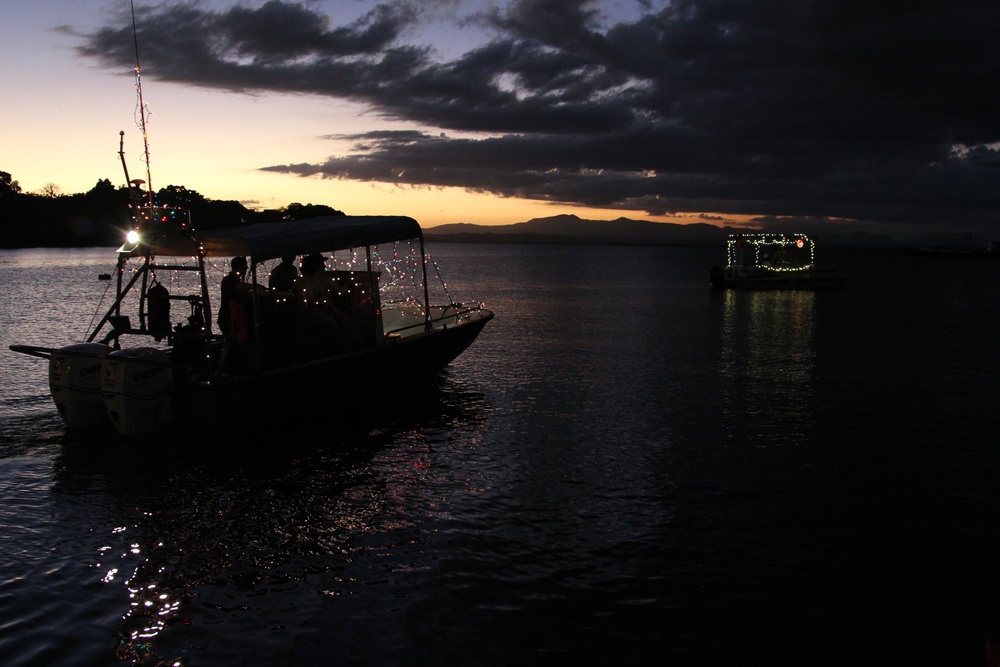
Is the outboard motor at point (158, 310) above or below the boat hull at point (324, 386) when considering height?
above

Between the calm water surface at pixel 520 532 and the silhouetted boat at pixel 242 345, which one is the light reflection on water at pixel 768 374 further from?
the silhouetted boat at pixel 242 345

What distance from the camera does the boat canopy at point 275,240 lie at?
Answer: 12.3 metres

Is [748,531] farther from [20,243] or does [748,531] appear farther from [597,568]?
[20,243]

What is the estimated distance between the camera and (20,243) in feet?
536

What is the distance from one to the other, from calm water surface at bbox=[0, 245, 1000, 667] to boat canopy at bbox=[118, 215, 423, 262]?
2.98m

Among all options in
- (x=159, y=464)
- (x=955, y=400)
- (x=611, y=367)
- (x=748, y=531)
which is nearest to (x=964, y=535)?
(x=748, y=531)

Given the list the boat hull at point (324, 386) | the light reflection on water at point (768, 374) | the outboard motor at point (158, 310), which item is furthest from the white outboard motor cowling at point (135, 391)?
the light reflection on water at point (768, 374)

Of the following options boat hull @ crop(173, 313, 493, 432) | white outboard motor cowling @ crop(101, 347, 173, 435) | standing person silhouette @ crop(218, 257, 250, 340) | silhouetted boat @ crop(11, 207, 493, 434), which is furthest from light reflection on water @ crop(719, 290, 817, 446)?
white outboard motor cowling @ crop(101, 347, 173, 435)

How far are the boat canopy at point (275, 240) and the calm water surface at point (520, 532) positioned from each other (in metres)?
2.98

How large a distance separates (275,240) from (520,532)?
6749 millimetres

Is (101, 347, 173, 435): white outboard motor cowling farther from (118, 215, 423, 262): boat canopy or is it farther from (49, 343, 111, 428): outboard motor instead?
(118, 215, 423, 262): boat canopy

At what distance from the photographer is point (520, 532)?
870cm

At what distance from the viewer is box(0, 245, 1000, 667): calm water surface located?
6414 mm

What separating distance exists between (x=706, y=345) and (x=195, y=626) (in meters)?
21.9
